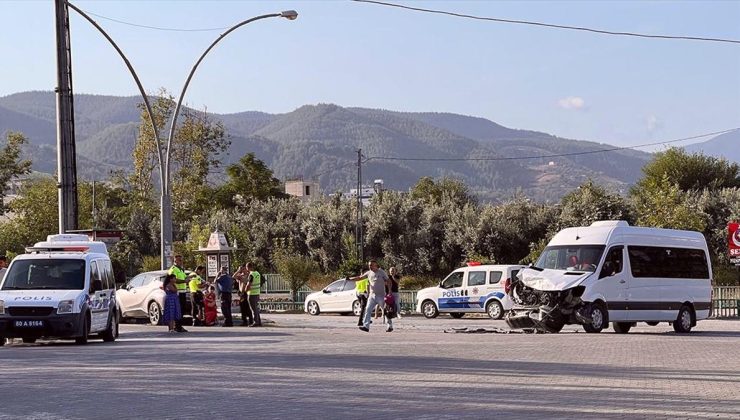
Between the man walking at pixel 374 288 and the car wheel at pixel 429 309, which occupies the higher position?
the man walking at pixel 374 288

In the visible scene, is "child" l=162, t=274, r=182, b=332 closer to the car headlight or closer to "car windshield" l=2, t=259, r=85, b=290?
"car windshield" l=2, t=259, r=85, b=290

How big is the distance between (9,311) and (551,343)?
10.7 metres

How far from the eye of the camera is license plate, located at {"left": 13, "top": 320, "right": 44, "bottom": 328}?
23.0m

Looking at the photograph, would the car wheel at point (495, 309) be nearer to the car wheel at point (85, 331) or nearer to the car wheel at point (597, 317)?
the car wheel at point (597, 317)

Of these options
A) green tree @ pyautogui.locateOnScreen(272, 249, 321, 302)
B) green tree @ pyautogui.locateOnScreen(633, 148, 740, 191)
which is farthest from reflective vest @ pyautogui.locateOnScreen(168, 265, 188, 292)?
green tree @ pyautogui.locateOnScreen(633, 148, 740, 191)

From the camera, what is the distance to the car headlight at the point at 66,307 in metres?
23.1

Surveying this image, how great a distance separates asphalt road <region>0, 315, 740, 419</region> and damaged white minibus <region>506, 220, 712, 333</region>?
2.66m

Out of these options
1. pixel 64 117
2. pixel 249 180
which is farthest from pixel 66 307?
pixel 249 180

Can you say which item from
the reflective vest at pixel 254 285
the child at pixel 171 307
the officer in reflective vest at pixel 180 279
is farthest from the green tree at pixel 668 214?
the child at pixel 171 307

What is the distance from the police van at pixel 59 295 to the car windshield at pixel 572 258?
10.6m

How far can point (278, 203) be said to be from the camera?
76.9 meters

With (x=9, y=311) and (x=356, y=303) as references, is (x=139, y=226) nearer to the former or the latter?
(x=356, y=303)

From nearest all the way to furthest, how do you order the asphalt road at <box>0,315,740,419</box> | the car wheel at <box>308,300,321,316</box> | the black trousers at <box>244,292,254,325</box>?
the asphalt road at <box>0,315,740,419</box> → the black trousers at <box>244,292,254,325</box> → the car wheel at <box>308,300,321,316</box>

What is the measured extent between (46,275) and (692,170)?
252 ft
